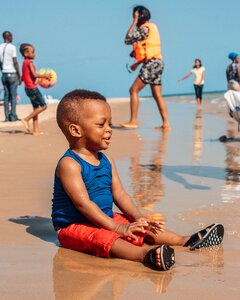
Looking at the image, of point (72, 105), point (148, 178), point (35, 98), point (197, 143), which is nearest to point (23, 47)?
point (35, 98)

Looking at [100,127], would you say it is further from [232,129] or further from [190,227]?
[232,129]

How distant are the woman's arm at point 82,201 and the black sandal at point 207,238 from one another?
290mm

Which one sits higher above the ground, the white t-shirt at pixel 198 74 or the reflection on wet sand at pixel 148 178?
the reflection on wet sand at pixel 148 178

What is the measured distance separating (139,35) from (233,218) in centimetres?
660

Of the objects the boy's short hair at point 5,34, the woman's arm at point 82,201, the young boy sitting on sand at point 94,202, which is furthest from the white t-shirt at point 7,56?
the woman's arm at point 82,201

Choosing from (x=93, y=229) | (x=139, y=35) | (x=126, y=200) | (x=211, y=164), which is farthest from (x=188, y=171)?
(x=139, y=35)

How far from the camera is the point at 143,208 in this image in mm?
4363

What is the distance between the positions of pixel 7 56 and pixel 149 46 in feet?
11.4

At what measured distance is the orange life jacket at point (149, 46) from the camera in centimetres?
1033

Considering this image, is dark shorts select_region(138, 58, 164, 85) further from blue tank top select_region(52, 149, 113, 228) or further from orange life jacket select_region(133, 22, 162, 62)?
blue tank top select_region(52, 149, 113, 228)

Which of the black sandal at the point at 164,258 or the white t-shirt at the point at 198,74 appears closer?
the black sandal at the point at 164,258

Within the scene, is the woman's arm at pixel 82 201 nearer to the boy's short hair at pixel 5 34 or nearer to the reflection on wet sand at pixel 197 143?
the reflection on wet sand at pixel 197 143

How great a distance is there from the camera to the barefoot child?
10070 millimetres

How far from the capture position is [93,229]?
10.9ft
